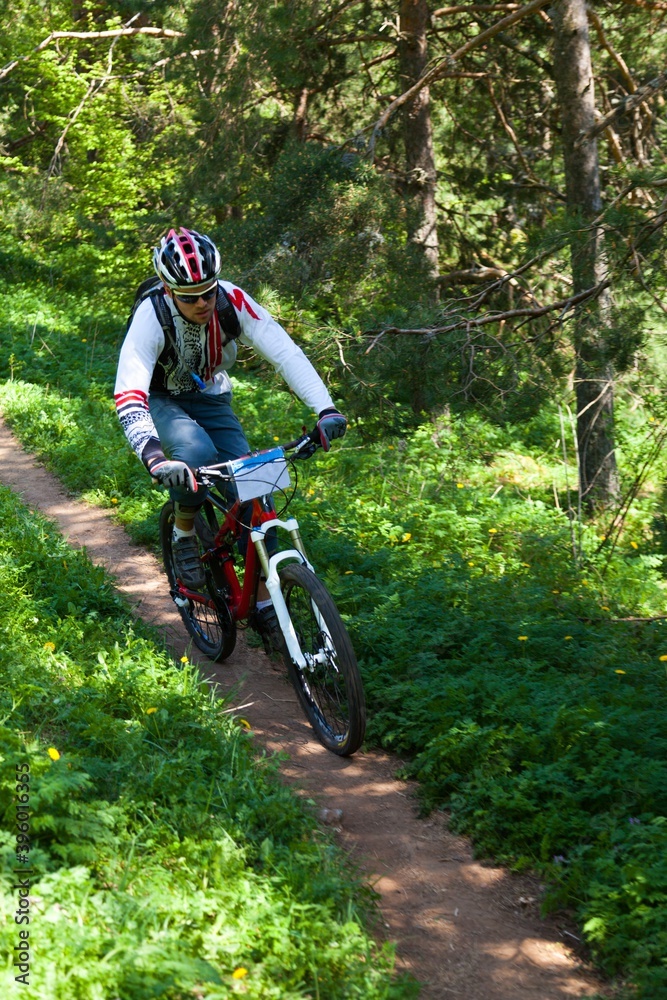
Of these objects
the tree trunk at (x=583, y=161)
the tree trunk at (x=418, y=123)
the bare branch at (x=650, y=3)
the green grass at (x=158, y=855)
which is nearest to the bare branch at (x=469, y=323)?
the tree trunk at (x=583, y=161)

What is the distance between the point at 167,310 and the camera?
4809 millimetres

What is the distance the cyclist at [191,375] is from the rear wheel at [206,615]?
0.18 meters

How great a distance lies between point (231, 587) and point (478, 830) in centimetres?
197

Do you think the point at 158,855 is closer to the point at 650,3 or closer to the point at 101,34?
the point at 650,3

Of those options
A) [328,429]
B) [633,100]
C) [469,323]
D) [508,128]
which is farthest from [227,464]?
[508,128]

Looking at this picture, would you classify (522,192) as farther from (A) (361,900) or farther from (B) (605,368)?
(A) (361,900)

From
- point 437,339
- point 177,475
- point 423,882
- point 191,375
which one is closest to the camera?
point 423,882

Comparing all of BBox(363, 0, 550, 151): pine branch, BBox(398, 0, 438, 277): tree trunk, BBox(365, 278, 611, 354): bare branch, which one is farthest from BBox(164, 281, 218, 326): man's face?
BBox(398, 0, 438, 277): tree trunk

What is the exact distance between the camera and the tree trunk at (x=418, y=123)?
1152 cm

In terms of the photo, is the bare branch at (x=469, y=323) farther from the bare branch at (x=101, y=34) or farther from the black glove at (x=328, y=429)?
the bare branch at (x=101, y=34)

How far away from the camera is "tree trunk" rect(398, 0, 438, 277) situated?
11.5m

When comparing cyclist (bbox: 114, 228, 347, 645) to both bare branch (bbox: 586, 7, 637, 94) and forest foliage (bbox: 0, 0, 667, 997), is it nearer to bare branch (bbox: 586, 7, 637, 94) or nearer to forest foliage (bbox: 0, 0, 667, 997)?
forest foliage (bbox: 0, 0, 667, 997)

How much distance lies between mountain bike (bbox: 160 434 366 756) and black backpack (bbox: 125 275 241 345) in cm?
84

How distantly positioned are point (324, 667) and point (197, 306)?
198cm
